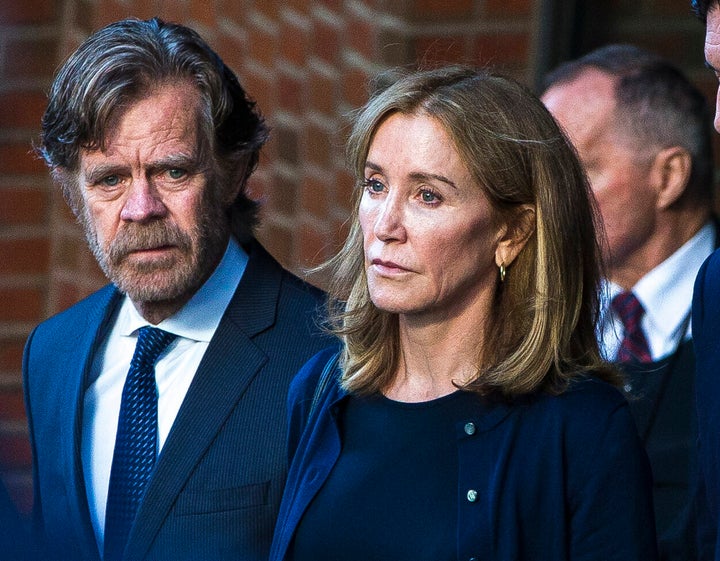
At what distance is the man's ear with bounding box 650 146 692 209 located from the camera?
369cm

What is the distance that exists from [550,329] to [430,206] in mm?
301

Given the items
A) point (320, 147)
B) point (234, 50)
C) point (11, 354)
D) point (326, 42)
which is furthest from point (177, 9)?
point (11, 354)

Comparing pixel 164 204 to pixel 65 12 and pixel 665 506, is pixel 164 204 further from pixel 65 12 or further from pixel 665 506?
pixel 65 12

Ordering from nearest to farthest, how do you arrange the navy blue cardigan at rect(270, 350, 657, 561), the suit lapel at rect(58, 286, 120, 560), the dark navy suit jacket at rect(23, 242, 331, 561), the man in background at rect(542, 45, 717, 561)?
the navy blue cardigan at rect(270, 350, 657, 561), the dark navy suit jacket at rect(23, 242, 331, 561), the suit lapel at rect(58, 286, 120, 560), the man in background at rect(542, 45, 717, 561)

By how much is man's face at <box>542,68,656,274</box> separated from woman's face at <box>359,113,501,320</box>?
1.35 m

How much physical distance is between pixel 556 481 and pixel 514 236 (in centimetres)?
46

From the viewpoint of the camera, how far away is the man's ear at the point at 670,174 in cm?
369

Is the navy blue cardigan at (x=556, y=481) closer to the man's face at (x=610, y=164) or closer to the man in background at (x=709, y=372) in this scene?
the man in background at (x=709, y=372)

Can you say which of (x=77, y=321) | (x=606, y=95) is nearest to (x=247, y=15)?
(x=606, y=95)

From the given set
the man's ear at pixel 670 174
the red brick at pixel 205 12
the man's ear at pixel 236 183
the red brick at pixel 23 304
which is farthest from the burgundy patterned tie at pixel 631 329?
the red brick at pixel 23 304

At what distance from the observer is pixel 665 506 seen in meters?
3.21

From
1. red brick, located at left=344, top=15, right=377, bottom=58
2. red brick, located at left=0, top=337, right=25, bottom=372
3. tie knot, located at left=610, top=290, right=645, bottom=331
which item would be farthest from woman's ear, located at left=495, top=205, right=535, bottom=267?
red brick, located at left=0, top=337, right=25, bottom=372

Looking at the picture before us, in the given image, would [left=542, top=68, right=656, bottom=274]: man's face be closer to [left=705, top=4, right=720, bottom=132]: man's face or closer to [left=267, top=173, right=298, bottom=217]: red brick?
[left=267, top=173, right=298, bottom=217]: red brick

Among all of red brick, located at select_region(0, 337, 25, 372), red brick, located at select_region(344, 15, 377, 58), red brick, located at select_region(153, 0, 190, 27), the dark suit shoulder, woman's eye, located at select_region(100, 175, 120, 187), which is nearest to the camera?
woman's eye, located at select_region(100, 175, 120, 187)
